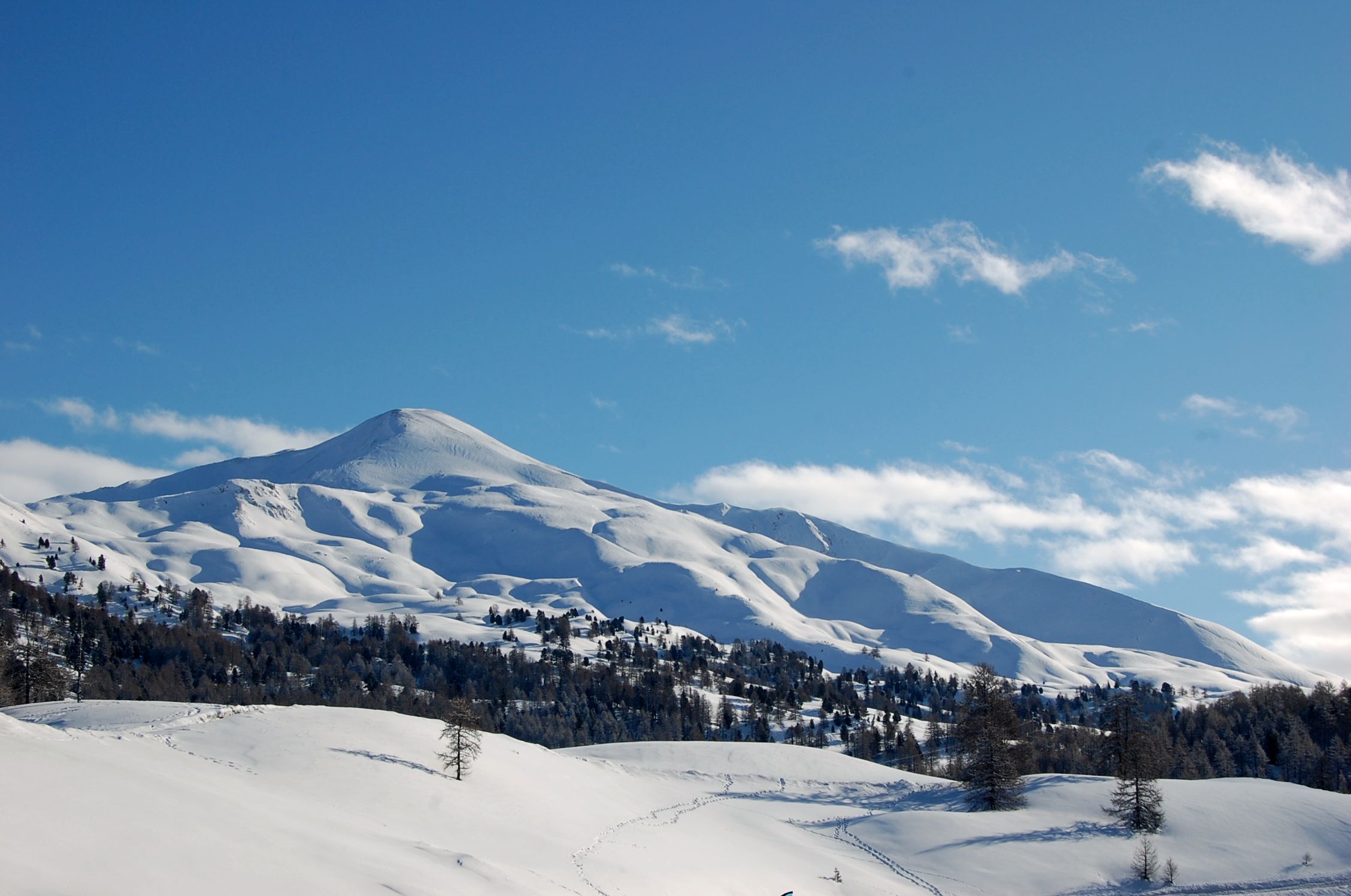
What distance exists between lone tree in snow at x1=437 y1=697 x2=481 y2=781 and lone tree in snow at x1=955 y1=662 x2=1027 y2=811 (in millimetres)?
32358

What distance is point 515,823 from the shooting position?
45781 mm

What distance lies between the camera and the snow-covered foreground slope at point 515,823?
2514 centimetres

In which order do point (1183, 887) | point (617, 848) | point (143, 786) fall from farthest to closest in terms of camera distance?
point (1183, 887) → point (617, 848) → point (143, 786)

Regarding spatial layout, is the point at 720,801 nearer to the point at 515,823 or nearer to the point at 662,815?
the point at 662,815

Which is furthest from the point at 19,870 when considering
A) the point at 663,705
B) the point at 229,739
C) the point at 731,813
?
the point at 663,705

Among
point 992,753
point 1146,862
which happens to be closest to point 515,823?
point 1146,862

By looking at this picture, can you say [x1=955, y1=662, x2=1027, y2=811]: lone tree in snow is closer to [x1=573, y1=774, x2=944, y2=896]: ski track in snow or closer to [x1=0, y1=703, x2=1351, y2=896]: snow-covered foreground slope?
[x1=0, y1=703, x2=1351, y2=896]: snow-covered foreground slope

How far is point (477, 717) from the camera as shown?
2156 inches

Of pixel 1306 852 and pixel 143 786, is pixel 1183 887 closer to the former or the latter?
pixel 1306 852

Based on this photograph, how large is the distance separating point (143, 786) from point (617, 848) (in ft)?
70.5

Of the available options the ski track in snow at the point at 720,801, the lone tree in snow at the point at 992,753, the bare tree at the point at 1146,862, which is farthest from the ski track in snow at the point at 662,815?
the bare tree at the point at 1146,862

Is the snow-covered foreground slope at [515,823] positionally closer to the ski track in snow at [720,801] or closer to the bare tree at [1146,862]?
the ski track in snow at [720,801]

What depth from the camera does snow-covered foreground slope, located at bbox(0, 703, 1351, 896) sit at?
2514 cm

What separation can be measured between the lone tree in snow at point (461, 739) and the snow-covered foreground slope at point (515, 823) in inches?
43.3
